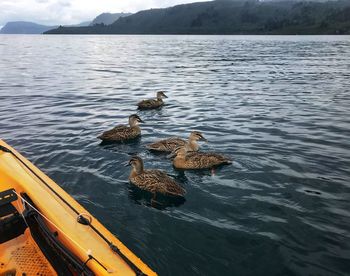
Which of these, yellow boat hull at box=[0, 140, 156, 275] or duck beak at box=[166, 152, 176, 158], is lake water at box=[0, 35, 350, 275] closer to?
duck beak at box=[166, 152, 176, 158]

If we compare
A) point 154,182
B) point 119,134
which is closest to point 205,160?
Answer: point 154,182

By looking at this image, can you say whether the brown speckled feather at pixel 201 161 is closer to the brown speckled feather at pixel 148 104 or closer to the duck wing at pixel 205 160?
the duck wing at pixel 205 160

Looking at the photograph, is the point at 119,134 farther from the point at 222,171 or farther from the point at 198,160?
the point at 222,171

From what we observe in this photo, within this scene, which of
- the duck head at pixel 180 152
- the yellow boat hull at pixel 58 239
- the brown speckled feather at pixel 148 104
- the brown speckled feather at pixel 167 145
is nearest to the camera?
the yellow boat hull at pixel 58 239

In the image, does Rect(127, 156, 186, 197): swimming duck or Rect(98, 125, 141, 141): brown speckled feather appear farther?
Rect(98, 125, 141, 141): brown speckled feather

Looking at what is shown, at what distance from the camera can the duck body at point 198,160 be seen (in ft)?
40.5

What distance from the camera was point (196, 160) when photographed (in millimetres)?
12367

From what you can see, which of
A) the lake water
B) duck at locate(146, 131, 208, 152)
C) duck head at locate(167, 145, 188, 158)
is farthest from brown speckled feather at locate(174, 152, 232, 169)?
duck at locate(146, 131, 208, 152)

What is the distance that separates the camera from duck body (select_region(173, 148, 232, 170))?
1234 cm

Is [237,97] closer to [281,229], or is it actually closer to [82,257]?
[281,229]

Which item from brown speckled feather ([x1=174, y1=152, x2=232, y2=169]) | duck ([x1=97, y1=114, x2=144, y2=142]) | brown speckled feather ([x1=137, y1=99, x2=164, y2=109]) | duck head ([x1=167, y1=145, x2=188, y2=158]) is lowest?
brown speckled feather ([x1=137, y1=99, x2=164, y2=109])

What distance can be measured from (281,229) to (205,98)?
54.3 ft

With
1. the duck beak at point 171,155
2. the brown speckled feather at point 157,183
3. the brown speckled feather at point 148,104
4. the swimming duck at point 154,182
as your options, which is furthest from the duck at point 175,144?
the brown speckled feather at point 148,104

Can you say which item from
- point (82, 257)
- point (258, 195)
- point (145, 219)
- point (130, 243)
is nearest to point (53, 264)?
point (82, 257)
